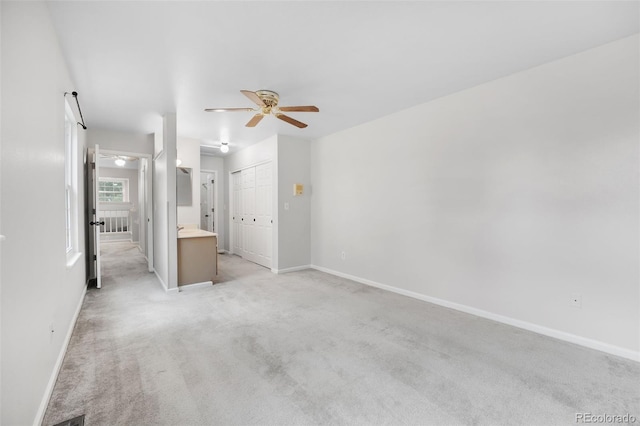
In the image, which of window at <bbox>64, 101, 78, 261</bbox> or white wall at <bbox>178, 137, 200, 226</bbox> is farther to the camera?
white wall at <bbox>178, 137, 200, 226</bbox>

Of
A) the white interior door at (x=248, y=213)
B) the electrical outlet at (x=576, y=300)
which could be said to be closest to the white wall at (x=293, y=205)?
the white interior door at (x=248, y=213)

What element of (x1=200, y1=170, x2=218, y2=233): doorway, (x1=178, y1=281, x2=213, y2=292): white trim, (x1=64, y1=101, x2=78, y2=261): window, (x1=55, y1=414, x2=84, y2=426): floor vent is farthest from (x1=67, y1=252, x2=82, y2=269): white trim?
(x1=200, y1=170, x2=218, y2=233): doorway

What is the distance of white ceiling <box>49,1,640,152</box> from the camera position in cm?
194

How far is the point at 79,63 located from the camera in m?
2.60

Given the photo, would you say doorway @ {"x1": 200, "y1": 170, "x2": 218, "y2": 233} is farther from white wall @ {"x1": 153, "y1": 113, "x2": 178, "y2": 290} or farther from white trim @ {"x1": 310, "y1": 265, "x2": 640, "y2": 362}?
white trim @ {"x1": 310, "y1": 265, "x2": 640, "y2": 362}

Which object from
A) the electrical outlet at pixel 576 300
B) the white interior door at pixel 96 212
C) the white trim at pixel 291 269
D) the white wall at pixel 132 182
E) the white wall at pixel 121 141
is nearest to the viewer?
the electrical outlet at pixel 576 300

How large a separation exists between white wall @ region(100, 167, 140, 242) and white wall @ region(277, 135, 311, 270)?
6190 mm

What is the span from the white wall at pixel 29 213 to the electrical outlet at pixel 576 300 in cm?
382

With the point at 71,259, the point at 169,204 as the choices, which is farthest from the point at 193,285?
the point at 71,259

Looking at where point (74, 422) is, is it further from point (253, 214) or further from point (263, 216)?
point (253, 214)

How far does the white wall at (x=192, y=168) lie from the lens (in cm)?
543

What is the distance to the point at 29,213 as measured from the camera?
1.56m

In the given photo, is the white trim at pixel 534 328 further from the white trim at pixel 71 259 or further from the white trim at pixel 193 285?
the white trim at pixel 71 259

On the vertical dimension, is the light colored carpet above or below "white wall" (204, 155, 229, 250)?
below
